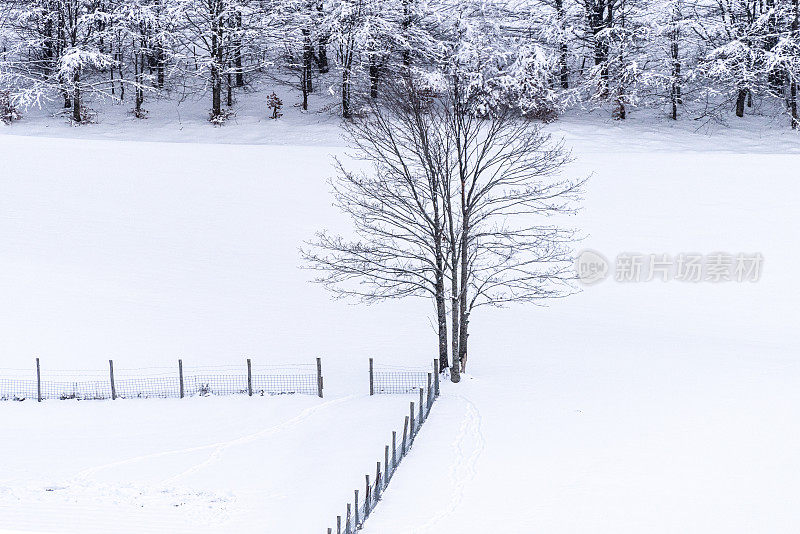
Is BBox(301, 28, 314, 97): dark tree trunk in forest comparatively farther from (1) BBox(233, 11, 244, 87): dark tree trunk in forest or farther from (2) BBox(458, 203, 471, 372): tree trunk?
(2) BBox(458, 203, 471, 372): tree trunk

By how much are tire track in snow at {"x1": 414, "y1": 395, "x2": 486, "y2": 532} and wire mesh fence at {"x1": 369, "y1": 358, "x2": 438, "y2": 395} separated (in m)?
2.51

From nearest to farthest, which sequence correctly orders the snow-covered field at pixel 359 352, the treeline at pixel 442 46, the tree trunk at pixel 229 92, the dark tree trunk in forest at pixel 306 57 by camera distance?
the snow-covered field at pixel 359 352 → the treeline at pixel 442 46 → the dark tree trunk in forest at pixel 306 57 → the tree trunk at pixel 229 92

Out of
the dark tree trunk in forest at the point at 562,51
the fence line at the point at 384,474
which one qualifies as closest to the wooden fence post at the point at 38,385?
the fence line at the point at 384,474

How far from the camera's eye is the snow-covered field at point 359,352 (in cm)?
1460

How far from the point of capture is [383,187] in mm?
20281

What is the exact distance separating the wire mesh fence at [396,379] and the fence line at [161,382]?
145 cm

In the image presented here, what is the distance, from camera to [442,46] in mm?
39156

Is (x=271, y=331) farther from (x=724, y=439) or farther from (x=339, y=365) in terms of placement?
(x=724, y=439)

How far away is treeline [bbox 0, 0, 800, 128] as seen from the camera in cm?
3806

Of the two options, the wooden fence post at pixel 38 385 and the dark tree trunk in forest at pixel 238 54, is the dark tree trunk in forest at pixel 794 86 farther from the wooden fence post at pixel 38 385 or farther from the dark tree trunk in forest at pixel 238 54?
the wooden fence post at pixel 38 385

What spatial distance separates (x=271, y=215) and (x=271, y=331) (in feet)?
23.9

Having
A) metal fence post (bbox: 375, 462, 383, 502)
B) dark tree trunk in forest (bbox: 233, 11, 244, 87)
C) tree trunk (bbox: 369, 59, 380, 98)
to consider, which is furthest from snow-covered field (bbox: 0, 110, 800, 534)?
dark tree trunk in forest (bbox: 233, 11, 244, 87)

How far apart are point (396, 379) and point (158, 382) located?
240 inches

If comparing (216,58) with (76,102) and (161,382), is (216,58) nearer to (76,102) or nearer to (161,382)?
(76,102)
